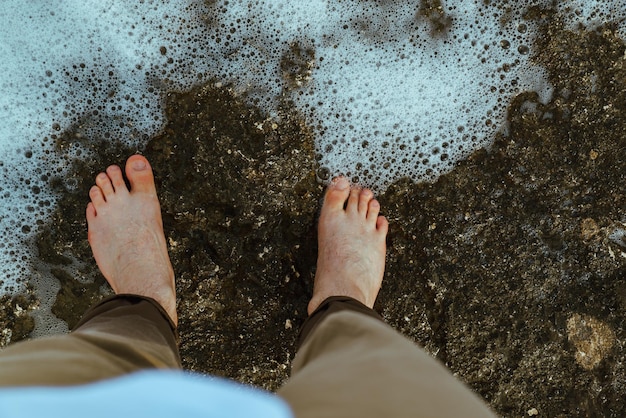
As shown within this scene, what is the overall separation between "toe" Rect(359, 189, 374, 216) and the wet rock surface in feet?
0.26

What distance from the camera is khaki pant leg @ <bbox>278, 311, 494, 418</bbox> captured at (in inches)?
28.4

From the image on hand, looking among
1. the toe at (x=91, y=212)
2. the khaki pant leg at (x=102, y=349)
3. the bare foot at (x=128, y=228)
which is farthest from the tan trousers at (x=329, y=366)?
the toe at (x=91, y=212)

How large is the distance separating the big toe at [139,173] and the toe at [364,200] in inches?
22.9

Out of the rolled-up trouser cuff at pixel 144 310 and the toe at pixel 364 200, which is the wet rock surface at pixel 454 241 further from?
the rolled-up trouser cuff at pixel 144 310

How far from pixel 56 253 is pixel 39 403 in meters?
0.91

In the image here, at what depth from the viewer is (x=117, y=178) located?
1361mm

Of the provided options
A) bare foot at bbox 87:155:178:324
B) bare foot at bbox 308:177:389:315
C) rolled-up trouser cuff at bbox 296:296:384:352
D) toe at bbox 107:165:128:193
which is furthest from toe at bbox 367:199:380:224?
toe at bbox 107:165:128:193

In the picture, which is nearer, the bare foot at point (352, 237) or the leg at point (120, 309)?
the leg at point (120, 309)

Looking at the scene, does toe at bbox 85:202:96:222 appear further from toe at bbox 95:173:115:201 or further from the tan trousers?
the tan trousers

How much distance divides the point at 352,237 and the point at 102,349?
2.37 feet

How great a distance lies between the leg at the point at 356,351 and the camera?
739mm

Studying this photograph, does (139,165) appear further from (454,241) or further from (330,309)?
(454,241)

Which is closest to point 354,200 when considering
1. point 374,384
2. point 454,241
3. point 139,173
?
point 454,241

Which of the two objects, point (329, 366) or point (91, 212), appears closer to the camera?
point (329, 366)
